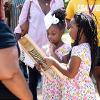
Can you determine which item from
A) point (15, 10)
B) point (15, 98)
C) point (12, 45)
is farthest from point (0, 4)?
point (15, 10)

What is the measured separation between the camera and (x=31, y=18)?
4.58m

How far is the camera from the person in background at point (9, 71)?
5.90 feet

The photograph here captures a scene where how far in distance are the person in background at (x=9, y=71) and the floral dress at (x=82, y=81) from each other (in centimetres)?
144

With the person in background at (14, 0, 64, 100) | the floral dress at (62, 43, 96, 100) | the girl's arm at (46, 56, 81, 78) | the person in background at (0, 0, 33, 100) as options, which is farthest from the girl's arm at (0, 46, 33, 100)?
the person in background at (14, 0, 64, 100)

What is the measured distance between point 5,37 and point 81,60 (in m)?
1.53

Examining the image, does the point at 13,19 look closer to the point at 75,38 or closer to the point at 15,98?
the point at 75,38

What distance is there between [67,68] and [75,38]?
288 millimetres

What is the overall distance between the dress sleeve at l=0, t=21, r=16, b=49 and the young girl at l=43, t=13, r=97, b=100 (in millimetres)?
1389

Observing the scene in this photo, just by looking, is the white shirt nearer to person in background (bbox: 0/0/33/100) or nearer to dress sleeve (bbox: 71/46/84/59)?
dress sleeve (bbox: 71/46/84/59)

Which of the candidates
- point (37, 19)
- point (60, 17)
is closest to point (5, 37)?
point (60, 17)

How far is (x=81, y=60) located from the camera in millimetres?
3258

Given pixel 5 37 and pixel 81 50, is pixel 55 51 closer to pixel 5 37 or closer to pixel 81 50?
pixel 81 50

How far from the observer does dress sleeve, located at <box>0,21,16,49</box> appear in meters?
1.80

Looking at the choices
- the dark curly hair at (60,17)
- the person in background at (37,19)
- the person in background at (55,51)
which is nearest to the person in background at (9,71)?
the person in background at (55,51)
